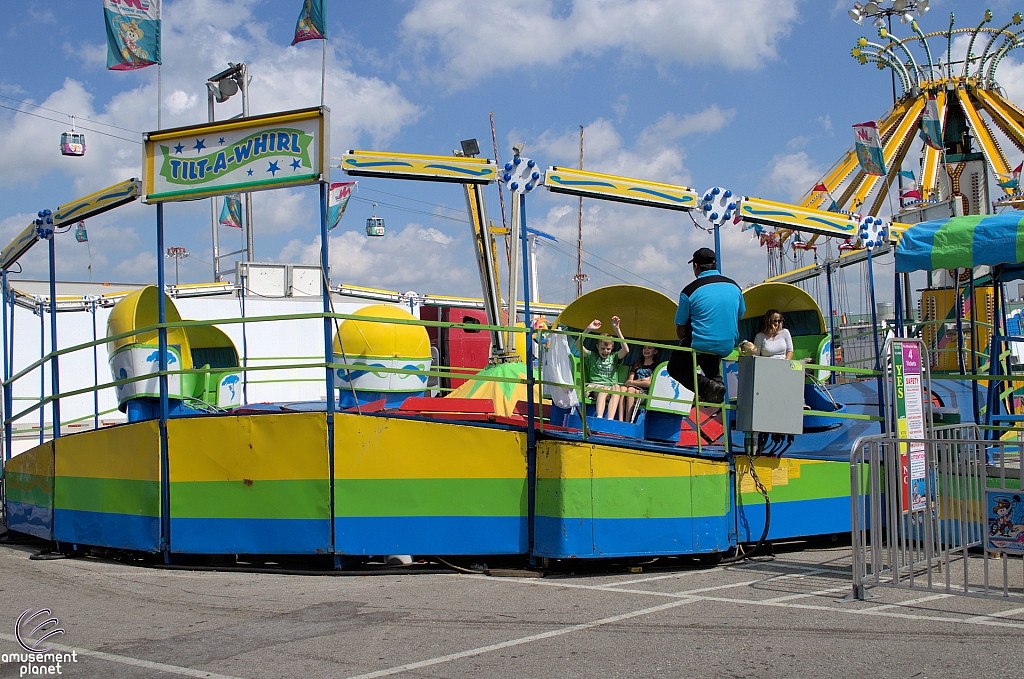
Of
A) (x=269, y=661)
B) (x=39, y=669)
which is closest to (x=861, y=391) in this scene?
(x=269, y=661)

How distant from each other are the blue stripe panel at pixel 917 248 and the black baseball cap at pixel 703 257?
93.8 inches

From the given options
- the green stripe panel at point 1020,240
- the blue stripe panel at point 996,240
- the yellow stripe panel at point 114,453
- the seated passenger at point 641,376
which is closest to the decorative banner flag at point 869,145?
the blue stripe panel at point 996,240

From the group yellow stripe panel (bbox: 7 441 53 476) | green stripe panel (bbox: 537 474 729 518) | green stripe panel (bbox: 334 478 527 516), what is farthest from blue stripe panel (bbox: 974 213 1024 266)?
yellow stripe panel (bbox: 7 441 53 476)

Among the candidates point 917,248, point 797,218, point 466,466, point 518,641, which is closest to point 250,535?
point 466,466

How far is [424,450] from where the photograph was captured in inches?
310

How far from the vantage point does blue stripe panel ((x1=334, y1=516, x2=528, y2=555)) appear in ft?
25.7

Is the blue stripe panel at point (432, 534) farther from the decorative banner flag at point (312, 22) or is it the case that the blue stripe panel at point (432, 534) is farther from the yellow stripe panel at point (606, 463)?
the decorative banner flag at point (312, 22)

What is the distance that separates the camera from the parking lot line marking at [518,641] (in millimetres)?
4887

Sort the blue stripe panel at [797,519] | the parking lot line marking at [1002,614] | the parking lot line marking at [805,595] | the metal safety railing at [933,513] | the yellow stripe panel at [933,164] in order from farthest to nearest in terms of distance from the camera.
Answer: the yellow stripe panel at [933,164] → the blue stripe panel at [797,519] → the parking lot line marking at [805,595] → the metal safety railing at [933,513] → the parking lot line marking at [1002,614]

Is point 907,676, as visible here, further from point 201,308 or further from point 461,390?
point 201,308

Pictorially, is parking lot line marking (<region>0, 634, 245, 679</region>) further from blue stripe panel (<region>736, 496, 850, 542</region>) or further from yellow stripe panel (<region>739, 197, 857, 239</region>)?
yellow stripe panel (<region>739, 197, 857, 239</region>)

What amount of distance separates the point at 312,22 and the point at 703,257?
6128 millimetres

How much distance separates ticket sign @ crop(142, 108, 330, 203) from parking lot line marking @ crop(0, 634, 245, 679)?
4.22 meters

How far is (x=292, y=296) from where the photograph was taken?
2981 centimetres
